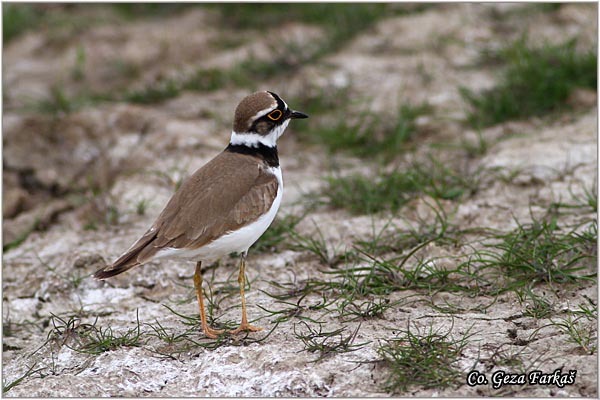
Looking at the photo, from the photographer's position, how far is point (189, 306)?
170 inches

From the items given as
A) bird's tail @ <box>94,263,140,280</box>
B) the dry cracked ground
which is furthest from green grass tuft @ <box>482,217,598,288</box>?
bird's tail @ <box>94,263,140,280</box>

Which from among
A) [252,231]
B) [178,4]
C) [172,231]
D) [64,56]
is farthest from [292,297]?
[178,4]

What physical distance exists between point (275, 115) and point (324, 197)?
4.37 ft

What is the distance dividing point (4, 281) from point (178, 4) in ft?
17.4

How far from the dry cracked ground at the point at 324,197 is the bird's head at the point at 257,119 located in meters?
0.83

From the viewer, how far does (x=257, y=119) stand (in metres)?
4.21

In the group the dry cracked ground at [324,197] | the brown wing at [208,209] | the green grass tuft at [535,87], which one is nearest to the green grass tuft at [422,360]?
the dry cracked ground at [324,197]

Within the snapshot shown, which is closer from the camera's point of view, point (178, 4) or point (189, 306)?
point (189, 306)

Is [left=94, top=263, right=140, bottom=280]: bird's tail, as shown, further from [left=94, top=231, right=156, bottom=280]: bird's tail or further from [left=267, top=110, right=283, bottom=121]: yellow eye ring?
[left=267, top=110, right=283, bottom=121]: yellow eye ring

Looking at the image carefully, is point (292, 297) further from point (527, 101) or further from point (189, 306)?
point (527, 101)

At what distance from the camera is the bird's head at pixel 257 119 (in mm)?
4219

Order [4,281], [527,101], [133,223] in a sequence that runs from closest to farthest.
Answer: [4,281]
[133,223]
[527,101]

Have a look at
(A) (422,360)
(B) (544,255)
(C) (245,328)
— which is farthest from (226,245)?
(B) (544,255)

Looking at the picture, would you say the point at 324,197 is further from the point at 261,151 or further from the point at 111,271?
the point at 111,271
